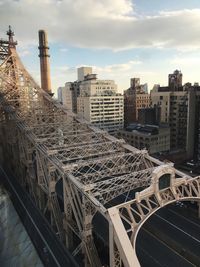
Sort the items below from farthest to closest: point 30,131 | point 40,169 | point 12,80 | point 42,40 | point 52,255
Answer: point 42,40 → point 12,80 → point 30,131 → point 40,169 → point 52,255

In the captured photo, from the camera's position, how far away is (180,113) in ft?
294

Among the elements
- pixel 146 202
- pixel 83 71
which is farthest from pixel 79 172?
pixel 83 71

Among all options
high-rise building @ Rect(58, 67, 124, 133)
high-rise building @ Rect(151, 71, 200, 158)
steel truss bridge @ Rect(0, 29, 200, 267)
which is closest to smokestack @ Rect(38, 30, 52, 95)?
steel truss bridge @ Rect(0, 29, 200, 267)

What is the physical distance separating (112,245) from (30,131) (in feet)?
106

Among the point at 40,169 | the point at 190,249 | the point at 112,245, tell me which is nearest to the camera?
the point at 112,245

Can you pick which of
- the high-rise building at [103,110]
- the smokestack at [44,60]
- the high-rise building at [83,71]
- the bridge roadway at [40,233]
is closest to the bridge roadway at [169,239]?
the bridge roadway at [40,233]

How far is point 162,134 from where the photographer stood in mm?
86062

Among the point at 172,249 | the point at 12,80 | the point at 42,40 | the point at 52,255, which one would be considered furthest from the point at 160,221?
the point at 42,40

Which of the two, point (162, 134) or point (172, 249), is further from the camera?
point (162, 134)

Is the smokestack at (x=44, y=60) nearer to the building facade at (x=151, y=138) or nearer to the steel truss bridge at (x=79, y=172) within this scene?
the steel truss bridge at (x=79, y=172)

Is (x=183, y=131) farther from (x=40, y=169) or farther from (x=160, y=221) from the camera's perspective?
(x=40, y=169)

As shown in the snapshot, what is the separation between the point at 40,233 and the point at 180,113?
227ft

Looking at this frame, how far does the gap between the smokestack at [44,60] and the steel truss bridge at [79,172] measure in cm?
1719

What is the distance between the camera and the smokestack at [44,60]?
9138 cm
